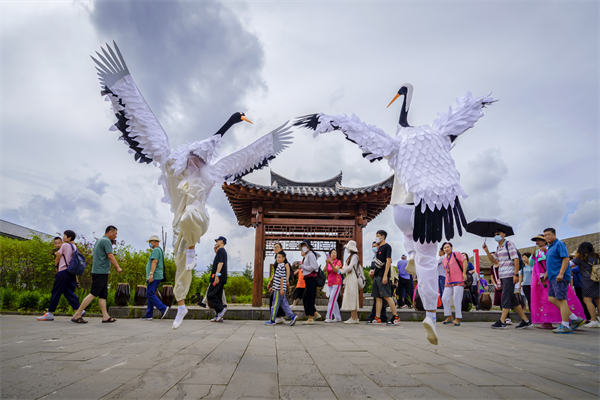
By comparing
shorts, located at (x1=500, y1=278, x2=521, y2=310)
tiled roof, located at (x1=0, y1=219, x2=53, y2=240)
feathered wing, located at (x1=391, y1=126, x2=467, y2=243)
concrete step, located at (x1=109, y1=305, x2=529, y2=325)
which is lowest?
concrete step, located at (x1=109, y1=305, x2=529, y2=325)

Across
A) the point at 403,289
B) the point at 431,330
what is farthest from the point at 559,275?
the point at 403,289

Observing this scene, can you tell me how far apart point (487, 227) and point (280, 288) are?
454cm

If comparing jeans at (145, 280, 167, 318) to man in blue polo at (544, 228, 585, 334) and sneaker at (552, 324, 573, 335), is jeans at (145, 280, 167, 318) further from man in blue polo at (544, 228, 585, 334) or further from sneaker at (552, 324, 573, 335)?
sneaker at (552, 324, 573, 335)

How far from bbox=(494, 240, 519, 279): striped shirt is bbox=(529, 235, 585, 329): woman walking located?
19.0 inches

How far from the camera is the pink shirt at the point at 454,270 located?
7035mm

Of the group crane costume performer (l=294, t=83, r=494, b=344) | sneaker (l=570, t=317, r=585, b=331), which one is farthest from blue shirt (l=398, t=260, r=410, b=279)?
crane costume performer (l=294, t=83, r=494, b=344)

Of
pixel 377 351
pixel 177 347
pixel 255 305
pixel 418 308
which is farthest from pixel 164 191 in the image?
pixel 418 308

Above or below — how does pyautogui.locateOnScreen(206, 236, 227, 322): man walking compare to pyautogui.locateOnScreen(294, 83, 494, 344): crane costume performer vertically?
below

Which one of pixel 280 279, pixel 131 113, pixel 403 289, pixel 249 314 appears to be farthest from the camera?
pixel 403 289

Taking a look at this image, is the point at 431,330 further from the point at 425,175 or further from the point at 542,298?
the point at 542,298

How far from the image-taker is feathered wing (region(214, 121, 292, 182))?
4.73 meters

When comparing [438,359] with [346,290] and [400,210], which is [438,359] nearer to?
[400,210]

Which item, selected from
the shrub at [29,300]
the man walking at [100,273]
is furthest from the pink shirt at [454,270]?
the shrub at [29,300]

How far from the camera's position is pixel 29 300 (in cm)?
958
